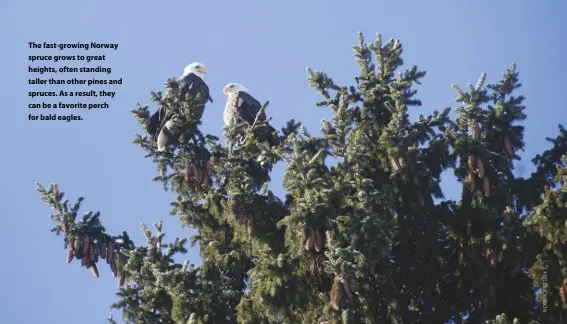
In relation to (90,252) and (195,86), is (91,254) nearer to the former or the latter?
(90,252)

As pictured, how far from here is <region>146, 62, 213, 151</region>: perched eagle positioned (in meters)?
10.2

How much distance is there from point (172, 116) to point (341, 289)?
2976 millimetres

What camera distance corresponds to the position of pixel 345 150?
934 centimetres

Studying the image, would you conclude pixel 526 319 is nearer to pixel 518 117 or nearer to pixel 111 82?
pixel 518 117

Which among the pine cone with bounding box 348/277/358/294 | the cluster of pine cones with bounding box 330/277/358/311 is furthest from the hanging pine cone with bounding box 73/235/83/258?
the pine cone with bounding box 348/277/358/294

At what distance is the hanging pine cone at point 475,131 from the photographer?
9.84 meters

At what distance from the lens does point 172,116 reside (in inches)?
407

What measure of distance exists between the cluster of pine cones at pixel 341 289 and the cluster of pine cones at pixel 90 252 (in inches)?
106

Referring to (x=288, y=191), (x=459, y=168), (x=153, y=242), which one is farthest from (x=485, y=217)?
(x=153, y=242)

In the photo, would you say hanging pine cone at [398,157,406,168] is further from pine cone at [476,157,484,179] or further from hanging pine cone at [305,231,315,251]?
hanging pine cone at [305,231,315,251]

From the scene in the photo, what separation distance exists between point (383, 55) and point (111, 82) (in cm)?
700

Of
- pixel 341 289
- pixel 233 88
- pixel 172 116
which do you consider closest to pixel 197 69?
pixel 233 88

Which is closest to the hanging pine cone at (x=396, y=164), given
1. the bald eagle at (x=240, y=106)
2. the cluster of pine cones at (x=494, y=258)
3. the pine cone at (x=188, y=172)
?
the cluster of pine cones at (x=494, y=258)

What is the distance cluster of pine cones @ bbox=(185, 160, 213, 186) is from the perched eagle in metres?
0.40
